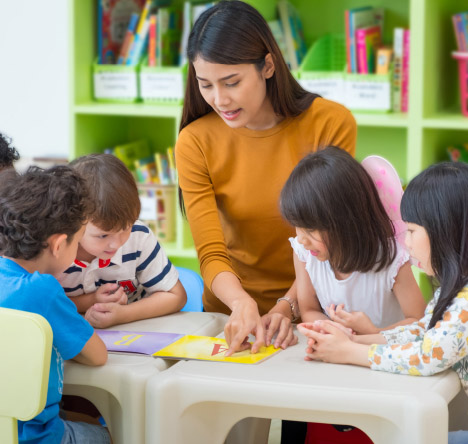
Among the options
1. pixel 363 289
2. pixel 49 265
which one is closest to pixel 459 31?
pixel 363 289

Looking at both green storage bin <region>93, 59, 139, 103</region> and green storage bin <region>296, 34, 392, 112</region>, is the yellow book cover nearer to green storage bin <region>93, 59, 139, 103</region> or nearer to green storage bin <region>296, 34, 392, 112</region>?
green storage bin <region>296, 34, 392, 112</region>

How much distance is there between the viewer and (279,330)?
4.83 feet

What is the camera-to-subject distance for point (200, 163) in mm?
1743

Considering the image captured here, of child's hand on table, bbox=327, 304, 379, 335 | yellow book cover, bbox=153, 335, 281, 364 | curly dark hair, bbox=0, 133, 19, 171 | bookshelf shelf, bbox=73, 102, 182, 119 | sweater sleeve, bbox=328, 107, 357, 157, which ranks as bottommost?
yellow book cover, bbox=153, 335, 281, 364

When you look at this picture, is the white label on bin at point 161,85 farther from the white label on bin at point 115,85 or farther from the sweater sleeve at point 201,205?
the sweater sleeve at point 201,205

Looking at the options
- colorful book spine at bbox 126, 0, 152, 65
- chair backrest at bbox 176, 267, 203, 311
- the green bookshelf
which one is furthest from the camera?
colorful book spine at bbox 126, 0, 152, 65

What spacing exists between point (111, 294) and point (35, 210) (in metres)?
0.35

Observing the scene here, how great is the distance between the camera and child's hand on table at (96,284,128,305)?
1615 mm

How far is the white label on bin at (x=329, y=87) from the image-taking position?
2.72 meters

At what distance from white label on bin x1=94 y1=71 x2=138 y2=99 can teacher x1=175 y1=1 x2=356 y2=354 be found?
1.23 metres

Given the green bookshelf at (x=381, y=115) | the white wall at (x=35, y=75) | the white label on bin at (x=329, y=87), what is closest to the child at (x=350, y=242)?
the green bookshelf at (x=381, y=115)

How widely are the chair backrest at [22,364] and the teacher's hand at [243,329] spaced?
34 centimetres

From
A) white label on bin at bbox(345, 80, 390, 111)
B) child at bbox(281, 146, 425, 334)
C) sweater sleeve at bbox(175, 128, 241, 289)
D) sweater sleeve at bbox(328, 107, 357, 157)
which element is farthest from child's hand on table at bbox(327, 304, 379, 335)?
white label on bin at bbox(345, 80, 390, 111)

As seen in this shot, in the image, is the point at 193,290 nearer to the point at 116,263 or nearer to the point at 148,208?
the point at 116,263
